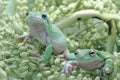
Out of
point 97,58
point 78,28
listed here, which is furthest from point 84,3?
point 97,58

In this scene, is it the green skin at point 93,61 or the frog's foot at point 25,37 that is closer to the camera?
the green skin at point 93,61

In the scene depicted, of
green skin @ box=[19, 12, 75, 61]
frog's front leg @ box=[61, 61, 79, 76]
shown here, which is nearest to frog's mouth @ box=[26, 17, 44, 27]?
green skin @ box=[19, 12, 75, 61]

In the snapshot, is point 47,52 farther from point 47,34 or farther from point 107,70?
point 107,70

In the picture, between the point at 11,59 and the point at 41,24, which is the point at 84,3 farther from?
the point at 11,59

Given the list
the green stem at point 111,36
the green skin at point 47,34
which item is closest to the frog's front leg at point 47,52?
the green skin at point 47,34

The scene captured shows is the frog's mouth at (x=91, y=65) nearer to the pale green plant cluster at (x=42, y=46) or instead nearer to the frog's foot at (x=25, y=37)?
the pale green plant cluster at (x=42, y=46)

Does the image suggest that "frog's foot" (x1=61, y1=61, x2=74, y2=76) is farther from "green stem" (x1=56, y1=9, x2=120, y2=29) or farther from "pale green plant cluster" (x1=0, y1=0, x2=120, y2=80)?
"green stem" (x1=56, y1=9, x2=120, y2=29)

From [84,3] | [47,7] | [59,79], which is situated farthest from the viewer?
[47,7]
